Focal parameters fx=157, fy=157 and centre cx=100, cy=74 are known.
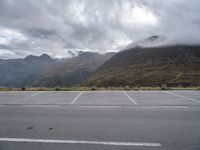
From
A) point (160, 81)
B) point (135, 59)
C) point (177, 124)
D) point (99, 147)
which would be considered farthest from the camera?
point (135, 59)

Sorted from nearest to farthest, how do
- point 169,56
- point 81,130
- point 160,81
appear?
1. point 81,130
2. point 160,81
3. point 169,56

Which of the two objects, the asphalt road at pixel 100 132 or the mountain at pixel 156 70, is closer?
the asphalt road at pixel 100 132

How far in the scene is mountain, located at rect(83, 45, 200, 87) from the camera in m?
77.4

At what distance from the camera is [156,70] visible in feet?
320

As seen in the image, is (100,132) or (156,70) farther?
(156,70)

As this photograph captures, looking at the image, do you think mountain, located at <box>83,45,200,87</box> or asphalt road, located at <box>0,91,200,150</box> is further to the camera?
mountain, located at <box>83,45,200,87</box>

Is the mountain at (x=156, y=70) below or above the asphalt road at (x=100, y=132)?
above

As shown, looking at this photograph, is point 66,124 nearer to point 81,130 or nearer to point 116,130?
point 81,130

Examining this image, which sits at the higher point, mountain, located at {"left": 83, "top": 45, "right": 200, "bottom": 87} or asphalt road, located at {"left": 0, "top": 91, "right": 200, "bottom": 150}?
mountain, located at {"left": 83, "top": 45, "right": 200, "bottom": 87}

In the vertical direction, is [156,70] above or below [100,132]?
above

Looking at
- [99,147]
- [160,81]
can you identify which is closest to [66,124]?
[99,147]

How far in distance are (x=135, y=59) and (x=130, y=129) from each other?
443 feet

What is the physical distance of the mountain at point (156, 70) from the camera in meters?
77.4

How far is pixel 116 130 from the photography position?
16.1ft
